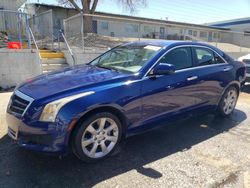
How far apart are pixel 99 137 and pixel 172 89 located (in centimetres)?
139

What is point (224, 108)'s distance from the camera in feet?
16.3

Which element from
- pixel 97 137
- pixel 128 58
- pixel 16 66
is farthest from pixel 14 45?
pixel 97 137

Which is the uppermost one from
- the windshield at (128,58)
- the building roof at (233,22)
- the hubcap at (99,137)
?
the building roof at (233,22)

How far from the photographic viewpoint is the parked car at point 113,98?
279 cm

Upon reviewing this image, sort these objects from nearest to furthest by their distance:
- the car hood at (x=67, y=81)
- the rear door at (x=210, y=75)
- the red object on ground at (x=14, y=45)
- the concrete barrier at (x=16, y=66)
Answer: the car hood at (x=67, y=81) < the rear door at (x=210, y=75) < the concrete barrier at (x=16, y=66) < the red object on ground at (x=14, y=45)

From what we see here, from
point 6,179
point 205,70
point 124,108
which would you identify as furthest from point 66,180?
point 205,70

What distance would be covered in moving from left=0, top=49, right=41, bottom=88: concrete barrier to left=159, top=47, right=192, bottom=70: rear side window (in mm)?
5499

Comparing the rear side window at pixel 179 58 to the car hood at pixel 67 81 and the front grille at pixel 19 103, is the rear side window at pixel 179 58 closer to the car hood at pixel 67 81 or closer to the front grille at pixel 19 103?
the car hood at pixel 67 81

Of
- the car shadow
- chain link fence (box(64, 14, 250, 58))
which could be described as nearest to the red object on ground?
chain link fence (box(64, 14, 250, 58))

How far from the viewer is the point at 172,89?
12.2 feet

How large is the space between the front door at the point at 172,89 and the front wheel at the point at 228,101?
1.08 metres

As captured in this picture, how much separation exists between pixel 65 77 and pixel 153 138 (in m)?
1.74

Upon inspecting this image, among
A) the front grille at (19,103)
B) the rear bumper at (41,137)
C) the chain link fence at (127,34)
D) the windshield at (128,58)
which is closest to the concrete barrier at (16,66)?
the chain link fence at (127,34)

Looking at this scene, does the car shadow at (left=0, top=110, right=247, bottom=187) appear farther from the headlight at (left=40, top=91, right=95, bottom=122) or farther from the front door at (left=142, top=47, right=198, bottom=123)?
the headlight at (left=40, top=91, right=95, bottom=122)
